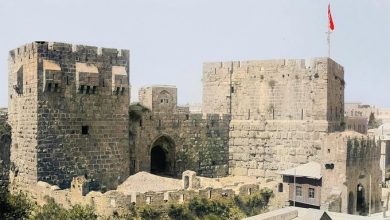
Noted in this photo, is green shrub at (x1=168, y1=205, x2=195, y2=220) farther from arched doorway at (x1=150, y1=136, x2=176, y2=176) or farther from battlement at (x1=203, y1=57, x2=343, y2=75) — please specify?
battlement at (x1=203, y1=57, x2=343, y2=75)

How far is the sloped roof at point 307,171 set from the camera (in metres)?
27.7

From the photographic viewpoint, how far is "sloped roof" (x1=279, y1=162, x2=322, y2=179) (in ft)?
90.8

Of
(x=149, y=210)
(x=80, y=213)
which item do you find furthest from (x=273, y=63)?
(x=80, y=213)

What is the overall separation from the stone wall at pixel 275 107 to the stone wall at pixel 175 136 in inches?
40.5

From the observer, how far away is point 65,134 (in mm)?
24266

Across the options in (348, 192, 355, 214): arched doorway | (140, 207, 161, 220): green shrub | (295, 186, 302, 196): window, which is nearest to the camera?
(140, 207, 161, 220): green shrub

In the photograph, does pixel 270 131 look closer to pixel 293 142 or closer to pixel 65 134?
pixel 293 142

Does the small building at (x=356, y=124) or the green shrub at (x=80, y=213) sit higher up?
the small building at (x=356, y=124)

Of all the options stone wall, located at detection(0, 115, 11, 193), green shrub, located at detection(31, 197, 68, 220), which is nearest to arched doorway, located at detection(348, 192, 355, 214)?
green shrub, located at detection(31, 197, 68, 220)

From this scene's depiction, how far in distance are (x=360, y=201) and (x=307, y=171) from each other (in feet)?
13.2

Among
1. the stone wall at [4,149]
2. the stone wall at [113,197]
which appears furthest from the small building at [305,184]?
the stone wall at [4,149]

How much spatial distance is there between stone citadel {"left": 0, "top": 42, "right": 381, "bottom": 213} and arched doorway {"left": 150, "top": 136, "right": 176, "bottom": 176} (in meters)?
0.07

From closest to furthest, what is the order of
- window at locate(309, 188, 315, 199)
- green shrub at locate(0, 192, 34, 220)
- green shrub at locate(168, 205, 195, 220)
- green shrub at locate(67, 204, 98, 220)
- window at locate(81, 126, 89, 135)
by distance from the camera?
green shrub at locate(67, 204, 98, 220) < green shrub at locate(0, 192, 34, 220) < green shrub at locate(168, 205, 195, 220) < window at locate(81, 126, 89, 135) < window at locate(309, 188, 315, 199)

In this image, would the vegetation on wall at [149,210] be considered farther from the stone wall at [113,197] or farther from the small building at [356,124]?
the small building at [356,124]
